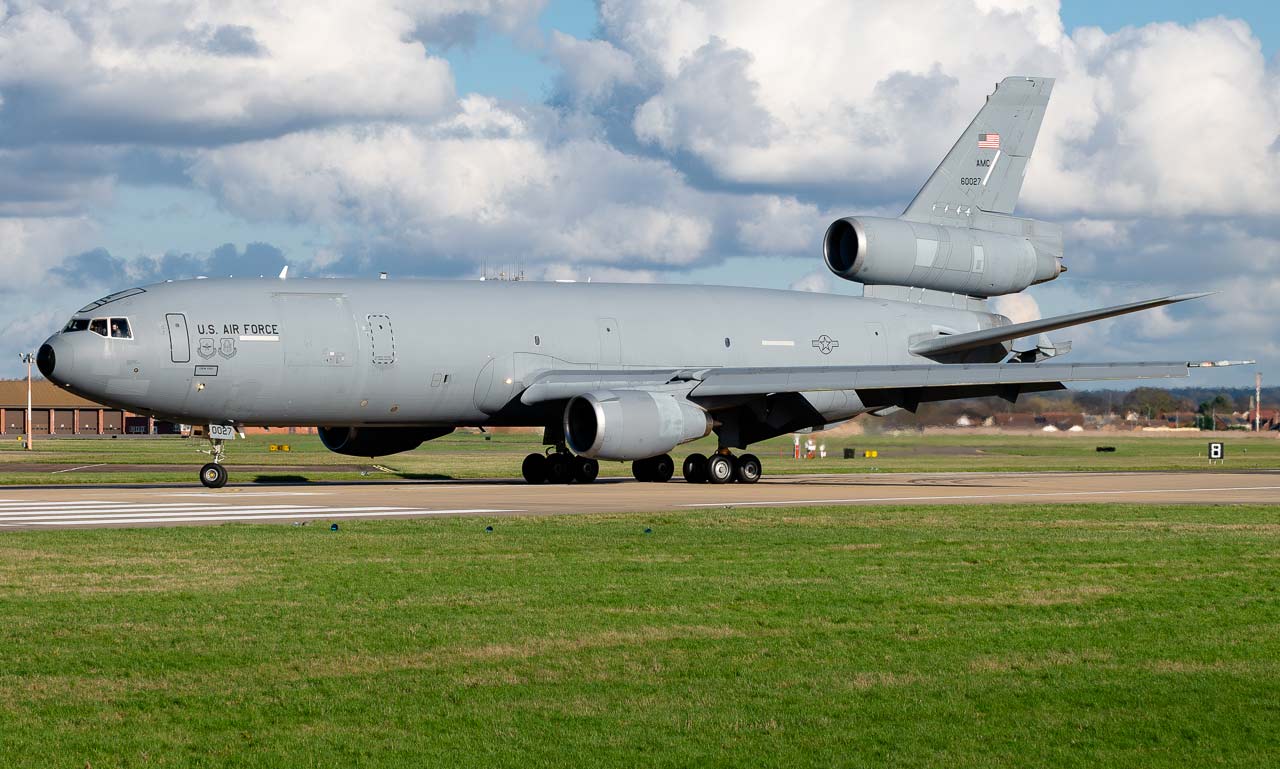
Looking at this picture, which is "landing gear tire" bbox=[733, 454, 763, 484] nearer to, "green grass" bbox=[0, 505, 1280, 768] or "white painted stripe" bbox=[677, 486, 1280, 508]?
"white painted stripe" bbox=[677, 486, 1280, 508]

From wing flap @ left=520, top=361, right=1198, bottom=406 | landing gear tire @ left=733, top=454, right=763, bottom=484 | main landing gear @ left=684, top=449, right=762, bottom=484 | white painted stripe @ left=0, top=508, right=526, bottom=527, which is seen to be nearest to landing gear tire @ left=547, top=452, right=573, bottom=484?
wing flap @ left=520, top=361, right=1198, bottom=406

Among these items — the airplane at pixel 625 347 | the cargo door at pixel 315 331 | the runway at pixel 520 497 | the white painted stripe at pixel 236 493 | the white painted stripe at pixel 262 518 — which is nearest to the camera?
the white painted stripe at pixel 262 518

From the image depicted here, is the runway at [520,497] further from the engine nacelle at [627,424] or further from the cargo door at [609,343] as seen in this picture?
the cargo door at [609,343]

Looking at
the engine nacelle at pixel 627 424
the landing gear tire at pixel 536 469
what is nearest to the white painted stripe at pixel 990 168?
the engine nacelle at pixel 627 424

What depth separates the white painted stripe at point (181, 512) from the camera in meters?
23.9

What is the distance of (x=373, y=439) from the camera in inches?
1470

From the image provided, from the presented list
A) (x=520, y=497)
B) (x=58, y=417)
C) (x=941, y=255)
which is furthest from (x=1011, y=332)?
(x=58, y=417)

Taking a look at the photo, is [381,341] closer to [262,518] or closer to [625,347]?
[625,347]

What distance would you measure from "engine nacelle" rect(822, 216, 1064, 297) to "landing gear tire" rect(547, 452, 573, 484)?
9637 millimetres

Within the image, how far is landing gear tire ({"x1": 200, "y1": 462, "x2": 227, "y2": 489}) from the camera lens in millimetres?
32250

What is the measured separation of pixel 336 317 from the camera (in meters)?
32.8

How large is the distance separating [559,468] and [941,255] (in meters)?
12.5

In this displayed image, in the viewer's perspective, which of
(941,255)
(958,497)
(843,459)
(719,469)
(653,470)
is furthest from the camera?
(843,459)

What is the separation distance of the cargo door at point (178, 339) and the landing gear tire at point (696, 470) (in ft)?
40.3
